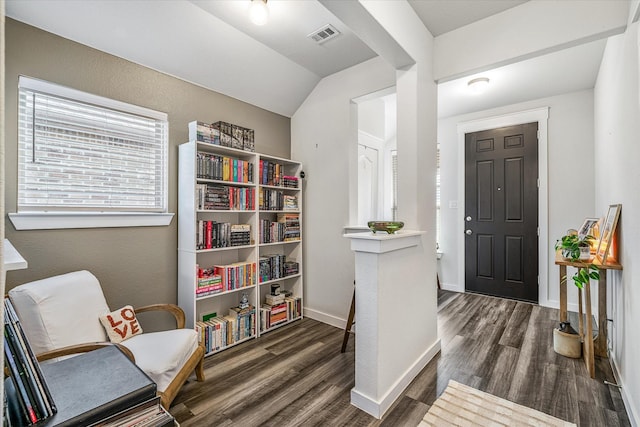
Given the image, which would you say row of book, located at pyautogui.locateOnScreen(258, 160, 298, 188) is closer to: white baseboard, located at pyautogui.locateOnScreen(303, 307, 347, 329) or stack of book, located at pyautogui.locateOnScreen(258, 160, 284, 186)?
stack of book, located at pyautogui.locateOnScreen(258, 160, 284, 186)

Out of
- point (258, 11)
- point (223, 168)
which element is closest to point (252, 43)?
point (258, 11)

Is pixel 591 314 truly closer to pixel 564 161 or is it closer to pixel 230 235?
pixel 564 161

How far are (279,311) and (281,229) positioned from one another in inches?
33.4

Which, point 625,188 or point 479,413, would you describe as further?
point 625,188

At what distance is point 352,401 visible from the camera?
6.14 feet

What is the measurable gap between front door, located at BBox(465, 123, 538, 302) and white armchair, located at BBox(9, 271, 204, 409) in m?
3.72

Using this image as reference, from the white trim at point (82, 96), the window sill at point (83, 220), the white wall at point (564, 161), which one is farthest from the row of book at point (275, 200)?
the white wall at point (564, 161)

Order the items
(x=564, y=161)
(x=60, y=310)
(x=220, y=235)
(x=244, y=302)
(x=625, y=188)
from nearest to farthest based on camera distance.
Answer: (x=60, y=310), (x=625, y=188), (x=220, y=235), (x=244, y=302), (x=564, y=161)

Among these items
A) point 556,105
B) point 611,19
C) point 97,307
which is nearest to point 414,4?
point 611,19

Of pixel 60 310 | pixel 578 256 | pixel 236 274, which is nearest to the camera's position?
pixel 60 310

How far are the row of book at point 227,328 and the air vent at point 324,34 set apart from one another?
8.34 ft

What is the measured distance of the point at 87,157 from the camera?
85.0 inches

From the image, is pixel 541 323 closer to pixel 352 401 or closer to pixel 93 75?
pixel 352 401

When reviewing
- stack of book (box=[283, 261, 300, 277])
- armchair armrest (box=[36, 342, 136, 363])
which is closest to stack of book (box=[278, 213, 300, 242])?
stack of book (box=[283, 261, 300, 277])
